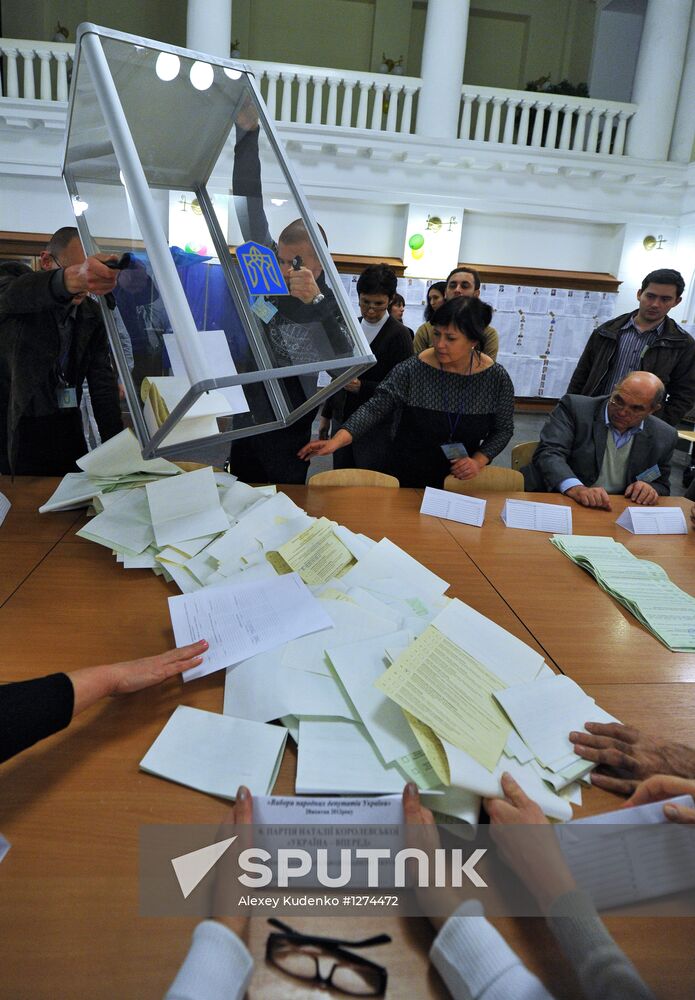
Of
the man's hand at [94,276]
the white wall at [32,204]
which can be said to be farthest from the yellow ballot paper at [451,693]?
the white wall at [32,204]

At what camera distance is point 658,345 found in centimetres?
374

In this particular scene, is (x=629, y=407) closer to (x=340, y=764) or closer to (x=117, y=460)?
(x=117, y=460)

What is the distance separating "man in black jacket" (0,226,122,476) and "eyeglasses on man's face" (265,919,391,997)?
177 centimetres

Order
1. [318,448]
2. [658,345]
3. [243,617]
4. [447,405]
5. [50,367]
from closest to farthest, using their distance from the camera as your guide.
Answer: [243,617]
[50,367]
[318,448]
[447,405]
[658,345]

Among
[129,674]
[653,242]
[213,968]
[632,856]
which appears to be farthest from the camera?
[653,242]

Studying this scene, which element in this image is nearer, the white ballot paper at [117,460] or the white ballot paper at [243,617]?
the white ballot paper at [243,617]

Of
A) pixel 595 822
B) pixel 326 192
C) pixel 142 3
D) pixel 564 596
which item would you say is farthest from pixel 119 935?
pixel 142 3

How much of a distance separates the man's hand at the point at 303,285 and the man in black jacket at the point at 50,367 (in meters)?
0.77

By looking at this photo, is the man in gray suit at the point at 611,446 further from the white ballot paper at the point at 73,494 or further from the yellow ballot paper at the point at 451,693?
the white ballot paper at the point at 73,494

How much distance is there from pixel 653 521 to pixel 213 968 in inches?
86.1

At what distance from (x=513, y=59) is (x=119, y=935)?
12.1 m

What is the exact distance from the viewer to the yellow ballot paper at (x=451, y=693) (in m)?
1.10

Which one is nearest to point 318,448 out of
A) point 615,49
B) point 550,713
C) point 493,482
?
point 493,482

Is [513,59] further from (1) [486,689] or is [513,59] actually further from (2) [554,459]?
(1) [486,689]
